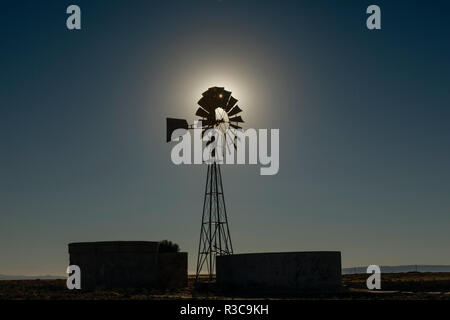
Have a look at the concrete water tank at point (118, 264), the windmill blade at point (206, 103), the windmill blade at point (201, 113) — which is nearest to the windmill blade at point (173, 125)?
the windmill blade at point (201, 113)

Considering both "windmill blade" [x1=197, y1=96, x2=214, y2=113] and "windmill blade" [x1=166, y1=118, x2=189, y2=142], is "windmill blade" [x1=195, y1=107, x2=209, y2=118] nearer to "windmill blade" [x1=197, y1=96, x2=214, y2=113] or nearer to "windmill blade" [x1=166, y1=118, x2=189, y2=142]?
"windmill blade" [x1=197, y1=96, x2=214, y2=113]

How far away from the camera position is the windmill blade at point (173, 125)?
39750 millimetres

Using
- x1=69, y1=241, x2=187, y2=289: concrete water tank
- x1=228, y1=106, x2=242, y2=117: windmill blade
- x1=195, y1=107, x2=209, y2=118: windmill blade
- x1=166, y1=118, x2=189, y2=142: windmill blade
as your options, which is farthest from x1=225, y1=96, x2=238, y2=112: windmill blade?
x1=69, y1=241, x2=187, y2=289: concrete water tank

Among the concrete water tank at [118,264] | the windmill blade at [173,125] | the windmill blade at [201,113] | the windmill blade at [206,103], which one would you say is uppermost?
the windmill blade at [206,103]

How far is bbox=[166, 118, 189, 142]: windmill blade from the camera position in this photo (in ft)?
130

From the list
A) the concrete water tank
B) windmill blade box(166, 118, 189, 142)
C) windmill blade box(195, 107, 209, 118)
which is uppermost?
windmill blade box(195, 107, 209, 118)

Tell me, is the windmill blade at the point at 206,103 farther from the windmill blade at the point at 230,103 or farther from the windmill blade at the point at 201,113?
the windmill blade at the point at 230,103

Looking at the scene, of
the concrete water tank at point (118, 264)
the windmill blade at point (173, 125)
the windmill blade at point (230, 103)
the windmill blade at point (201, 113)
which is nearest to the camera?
the concrete water tank at point (118, 264)

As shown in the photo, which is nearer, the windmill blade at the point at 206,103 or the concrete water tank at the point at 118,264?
the concrete water tank at the point at 118,264

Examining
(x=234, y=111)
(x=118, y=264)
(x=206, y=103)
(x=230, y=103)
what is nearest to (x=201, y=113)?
(x=206, y=103)

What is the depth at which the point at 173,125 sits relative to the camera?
40.1 m
